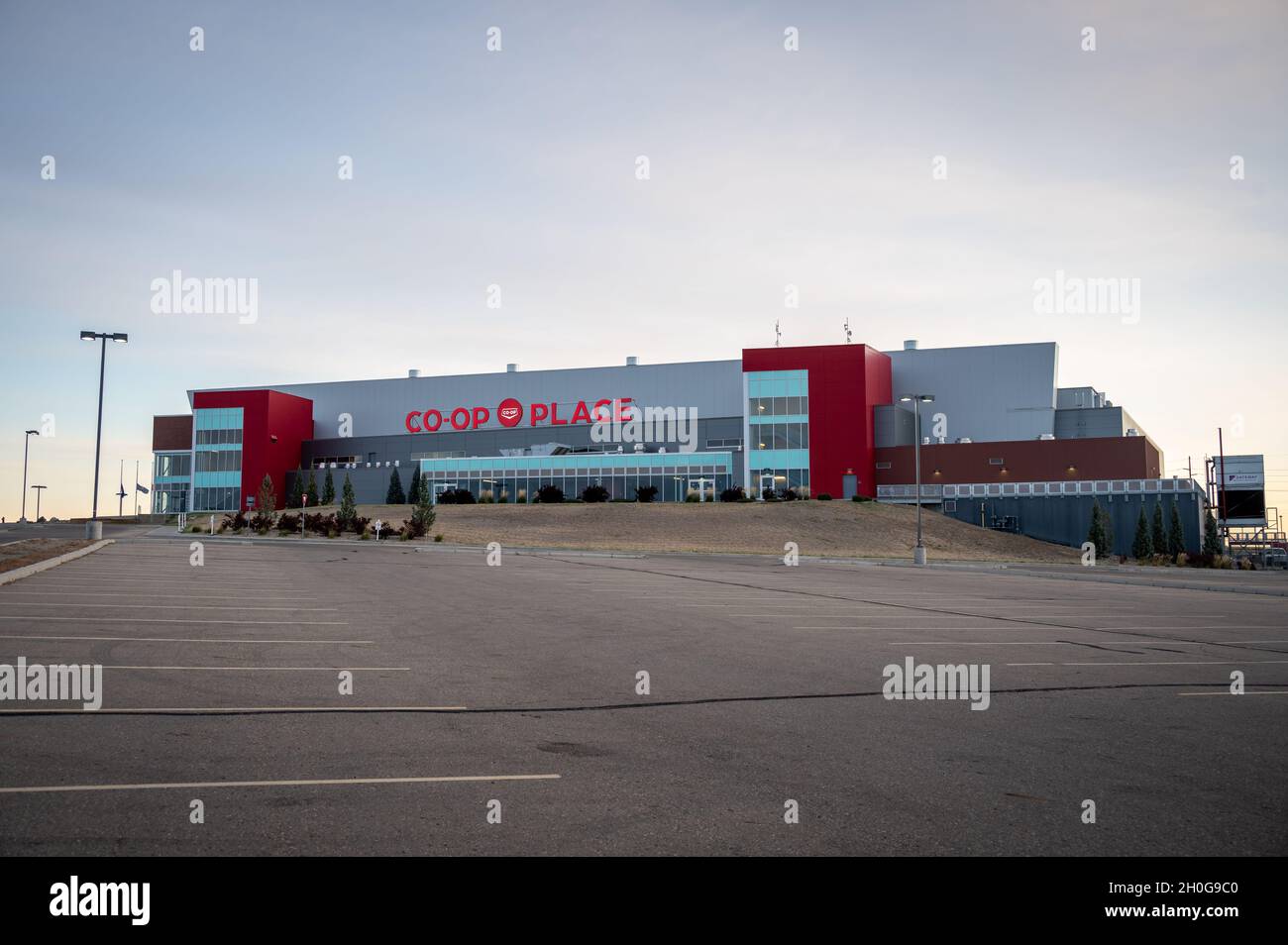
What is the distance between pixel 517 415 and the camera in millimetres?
89438

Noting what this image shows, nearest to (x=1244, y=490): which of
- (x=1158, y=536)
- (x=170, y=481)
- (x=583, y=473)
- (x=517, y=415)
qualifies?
(x=1158, y=536)

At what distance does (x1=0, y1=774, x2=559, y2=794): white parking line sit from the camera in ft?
18.5

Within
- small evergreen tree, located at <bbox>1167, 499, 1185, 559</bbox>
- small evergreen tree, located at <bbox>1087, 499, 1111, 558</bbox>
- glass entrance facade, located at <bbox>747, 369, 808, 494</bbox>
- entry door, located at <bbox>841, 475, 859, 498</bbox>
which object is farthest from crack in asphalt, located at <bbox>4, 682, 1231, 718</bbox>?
glass entrance facade, located at <bbox>747, 369, 808, 494</bbox>

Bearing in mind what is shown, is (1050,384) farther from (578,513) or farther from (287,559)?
(287,559)

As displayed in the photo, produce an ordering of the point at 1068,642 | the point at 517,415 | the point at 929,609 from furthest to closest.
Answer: the point at 517,415 < the point at 929,609 < the point at 1068,642

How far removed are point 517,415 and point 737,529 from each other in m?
36.3

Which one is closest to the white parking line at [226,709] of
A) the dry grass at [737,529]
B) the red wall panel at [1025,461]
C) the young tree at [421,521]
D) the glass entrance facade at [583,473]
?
the dry grass at [737,529]

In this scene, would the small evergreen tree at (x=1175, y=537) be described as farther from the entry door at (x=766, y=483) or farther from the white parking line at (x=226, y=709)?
the white parking line at (x=226, y=709)

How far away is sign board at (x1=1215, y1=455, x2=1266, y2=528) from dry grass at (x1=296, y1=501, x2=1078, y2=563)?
27.7 m

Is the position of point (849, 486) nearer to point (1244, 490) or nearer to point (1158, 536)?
point (1158, 536)

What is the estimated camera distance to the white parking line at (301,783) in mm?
5648

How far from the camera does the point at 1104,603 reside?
72.9 feet

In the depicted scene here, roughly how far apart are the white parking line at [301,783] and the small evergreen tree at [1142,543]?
58444 millimetres

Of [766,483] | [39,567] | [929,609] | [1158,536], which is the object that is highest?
[766,483]
